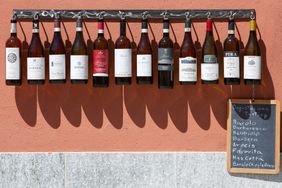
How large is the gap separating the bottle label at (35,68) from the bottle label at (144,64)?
0.38m

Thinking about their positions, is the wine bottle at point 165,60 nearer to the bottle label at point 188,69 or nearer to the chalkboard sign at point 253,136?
the bottle label at point 188,69

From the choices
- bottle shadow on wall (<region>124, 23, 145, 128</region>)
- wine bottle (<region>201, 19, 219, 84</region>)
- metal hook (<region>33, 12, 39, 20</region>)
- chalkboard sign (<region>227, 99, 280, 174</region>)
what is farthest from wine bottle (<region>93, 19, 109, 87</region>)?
chalkboard sign (<region>227, 99, 280, 174</region>)

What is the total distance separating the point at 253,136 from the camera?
1.99 meters

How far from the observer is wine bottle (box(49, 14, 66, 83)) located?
6.32 ft

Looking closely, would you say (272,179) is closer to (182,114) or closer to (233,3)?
(182,114)

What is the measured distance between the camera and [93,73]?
1967 millimetres

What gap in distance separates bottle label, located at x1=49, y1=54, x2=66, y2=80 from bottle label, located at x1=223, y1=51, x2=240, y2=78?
63cm

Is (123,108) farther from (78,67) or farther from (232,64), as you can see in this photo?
(232,64)

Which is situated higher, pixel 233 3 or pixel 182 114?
pixel 233 3

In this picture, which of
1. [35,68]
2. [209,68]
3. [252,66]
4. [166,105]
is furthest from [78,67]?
[252,66]

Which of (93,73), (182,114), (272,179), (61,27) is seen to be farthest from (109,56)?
(272,179)

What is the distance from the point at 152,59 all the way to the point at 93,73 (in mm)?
242

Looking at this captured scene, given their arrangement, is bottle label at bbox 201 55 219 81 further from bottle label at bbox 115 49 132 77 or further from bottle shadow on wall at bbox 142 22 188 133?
bottle label at bbox 115 49 132 77

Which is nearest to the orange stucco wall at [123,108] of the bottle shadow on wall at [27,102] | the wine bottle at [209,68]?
the bottle shadow on wall at [27,102]
